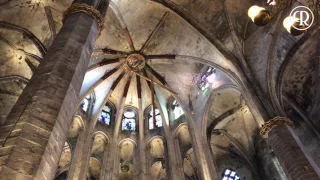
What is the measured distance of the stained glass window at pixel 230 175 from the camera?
16.3 metres

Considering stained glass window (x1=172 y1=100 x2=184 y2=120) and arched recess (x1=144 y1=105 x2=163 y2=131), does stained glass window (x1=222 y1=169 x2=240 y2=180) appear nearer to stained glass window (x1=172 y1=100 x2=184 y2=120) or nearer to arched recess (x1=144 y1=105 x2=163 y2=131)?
stained glass window (x1=172 y1=100 x2=184 y2=120)

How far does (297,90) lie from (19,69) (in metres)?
13.1

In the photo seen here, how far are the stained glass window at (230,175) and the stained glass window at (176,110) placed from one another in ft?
13.2

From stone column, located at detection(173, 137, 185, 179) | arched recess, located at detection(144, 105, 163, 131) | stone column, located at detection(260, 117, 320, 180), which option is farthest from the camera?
arched recess, located at detection(144, 105, 163, 131)

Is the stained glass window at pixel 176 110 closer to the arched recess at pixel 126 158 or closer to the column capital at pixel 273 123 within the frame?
the arched recess at pixel 126 158

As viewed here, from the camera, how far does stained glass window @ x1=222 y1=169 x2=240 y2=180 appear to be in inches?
640

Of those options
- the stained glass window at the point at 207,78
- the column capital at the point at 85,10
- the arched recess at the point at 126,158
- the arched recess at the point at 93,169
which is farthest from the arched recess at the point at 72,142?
the column capital at the point at 85,10

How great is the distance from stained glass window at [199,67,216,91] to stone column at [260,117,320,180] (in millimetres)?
5970

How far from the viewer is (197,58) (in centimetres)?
1521

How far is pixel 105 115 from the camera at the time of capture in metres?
16.7

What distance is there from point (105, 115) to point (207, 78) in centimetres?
587

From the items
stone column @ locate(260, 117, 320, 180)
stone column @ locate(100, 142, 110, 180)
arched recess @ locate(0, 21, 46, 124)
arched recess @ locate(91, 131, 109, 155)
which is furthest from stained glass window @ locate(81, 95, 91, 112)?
stone column @ locate(260, 117, 320, 180)

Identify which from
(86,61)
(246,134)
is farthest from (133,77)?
(86,61)

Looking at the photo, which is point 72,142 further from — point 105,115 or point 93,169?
point 105,115
